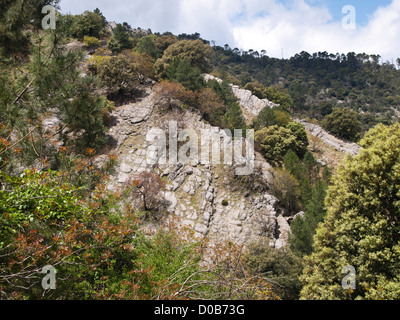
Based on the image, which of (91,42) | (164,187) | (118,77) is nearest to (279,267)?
(164,187)

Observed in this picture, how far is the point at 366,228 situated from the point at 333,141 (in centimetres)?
3416

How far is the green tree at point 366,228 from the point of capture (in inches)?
256

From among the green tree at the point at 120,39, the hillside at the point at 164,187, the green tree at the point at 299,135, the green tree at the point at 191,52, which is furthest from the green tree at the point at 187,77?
the green tree at the point at 299,135

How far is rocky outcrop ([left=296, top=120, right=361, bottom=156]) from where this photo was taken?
34.7 m

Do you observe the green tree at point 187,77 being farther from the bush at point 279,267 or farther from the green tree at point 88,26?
the bush at point 279,267

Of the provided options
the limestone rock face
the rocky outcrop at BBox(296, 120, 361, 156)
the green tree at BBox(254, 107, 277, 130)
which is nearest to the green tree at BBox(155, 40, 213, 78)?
the green tree at BBox(254, 107, 277, 130)

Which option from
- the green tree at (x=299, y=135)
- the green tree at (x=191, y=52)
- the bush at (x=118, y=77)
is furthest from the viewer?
the green tree at (x=191, y=52)

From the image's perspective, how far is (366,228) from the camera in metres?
7.03

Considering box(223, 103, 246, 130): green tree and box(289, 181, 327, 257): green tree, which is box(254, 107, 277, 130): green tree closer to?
box(223, 103, 246, 130): green tree

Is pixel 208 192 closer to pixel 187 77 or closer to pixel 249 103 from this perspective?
pixel 187 77

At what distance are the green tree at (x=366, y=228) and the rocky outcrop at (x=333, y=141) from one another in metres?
30.0

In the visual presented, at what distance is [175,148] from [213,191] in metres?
5.06
